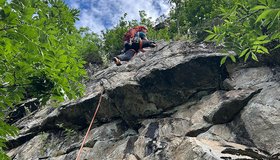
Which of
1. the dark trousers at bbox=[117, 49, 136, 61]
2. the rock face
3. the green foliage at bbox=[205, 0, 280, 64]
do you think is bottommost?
the rock face

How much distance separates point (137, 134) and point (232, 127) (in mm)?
2580

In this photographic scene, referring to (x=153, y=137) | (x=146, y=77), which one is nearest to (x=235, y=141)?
(x=153, y=137)

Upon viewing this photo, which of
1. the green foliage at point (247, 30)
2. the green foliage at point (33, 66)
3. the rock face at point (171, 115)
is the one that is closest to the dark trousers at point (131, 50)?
the rock face at point (171, 115)

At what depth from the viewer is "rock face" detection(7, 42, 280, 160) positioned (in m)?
6.58

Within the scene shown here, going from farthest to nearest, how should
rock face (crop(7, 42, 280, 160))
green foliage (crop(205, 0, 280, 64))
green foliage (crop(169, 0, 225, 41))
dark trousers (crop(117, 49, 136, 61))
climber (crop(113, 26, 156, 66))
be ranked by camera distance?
green foliage (crop(169, 0, 225, 41))
climber (crop(113, 26, 156, 66))
dark trousers (crop(117, 49, 136, 61))
rock face (crop(7, 42, 280, 160))
green foliage (crop(205, 0, 280, 64))

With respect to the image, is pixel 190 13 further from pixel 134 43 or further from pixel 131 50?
pixel 131 50

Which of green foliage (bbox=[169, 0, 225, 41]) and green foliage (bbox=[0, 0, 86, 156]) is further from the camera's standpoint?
green foliage (bbox=[169, 0, 225, 41])

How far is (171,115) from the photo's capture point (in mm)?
8445

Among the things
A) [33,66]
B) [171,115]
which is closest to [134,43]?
[171,115]

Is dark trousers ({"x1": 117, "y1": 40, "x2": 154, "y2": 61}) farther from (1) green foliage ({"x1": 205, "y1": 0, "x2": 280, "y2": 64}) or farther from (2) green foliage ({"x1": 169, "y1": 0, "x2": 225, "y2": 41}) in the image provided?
(1) green foliage ({"x1": 205, "y1": 0, "x2": 280, "y2": 64})

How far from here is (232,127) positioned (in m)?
7.13

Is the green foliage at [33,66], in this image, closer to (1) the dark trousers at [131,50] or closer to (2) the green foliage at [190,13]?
(1) the dark trousers at [131,50]

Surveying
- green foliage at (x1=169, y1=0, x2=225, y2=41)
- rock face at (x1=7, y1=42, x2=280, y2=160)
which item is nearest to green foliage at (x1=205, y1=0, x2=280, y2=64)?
rock face at (x1=7, y1=42, x2=280, y2=160)

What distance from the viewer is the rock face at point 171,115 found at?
6.58 m
